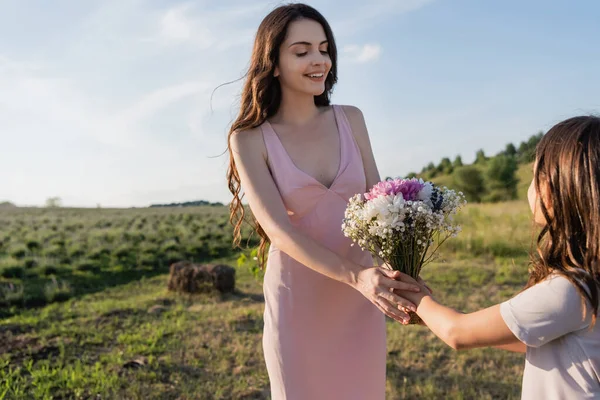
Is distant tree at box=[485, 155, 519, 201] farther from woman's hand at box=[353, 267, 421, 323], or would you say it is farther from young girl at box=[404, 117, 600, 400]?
young girl at box=[404, 117, 600, 400]

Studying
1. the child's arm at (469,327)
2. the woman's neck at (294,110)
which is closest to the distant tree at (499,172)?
the woman's neck at (294,110)

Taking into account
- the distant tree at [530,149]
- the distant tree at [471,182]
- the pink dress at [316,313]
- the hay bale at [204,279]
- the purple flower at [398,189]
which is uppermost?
the distant tree at [471,182]

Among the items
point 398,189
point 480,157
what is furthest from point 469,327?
point 480,157

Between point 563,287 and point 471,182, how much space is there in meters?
54.7

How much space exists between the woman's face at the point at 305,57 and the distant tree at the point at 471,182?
52355 millimetres

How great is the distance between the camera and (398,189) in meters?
2.57

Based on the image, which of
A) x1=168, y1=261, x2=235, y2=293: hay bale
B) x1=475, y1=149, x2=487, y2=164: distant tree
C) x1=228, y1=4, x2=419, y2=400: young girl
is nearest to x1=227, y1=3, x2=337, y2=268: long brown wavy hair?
x1=228, y1=4, x2=419, y2=400: young girl

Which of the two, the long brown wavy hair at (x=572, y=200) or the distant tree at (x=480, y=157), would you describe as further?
the distant tree at (x=480, y=157)

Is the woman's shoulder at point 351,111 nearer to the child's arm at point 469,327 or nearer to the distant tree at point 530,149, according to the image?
the distant tree at point 530,149

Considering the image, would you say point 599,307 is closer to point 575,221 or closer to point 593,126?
point 575,221

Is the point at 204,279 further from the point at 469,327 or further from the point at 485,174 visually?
the point at 485,174

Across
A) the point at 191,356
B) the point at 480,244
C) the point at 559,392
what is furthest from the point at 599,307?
the point at 480,244

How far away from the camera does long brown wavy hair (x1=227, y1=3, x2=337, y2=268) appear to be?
2.94 meters

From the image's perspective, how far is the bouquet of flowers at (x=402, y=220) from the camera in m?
2.48
